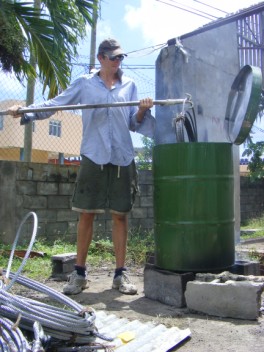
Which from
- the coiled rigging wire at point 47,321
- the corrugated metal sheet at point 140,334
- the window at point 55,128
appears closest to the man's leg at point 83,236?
the corrugated metal sheet at point 140,334

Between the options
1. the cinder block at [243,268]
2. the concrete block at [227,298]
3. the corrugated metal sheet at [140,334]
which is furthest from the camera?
the cinder block at [243,268]

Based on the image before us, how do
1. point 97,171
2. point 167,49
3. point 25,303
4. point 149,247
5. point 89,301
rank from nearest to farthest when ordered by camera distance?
point 25,303
point 89,301
point 97,171
point 167,49
point 149,247

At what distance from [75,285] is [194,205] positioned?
3.50 ft

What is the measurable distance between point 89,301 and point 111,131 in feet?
4.16

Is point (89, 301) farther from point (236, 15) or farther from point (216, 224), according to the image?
point (236, 15)

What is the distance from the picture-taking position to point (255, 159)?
11633 millimetres

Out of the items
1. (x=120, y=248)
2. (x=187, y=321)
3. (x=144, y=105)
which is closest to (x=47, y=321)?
(x=187, y=321)

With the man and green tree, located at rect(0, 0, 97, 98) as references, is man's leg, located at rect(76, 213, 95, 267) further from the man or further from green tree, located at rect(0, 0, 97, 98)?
green tree, located at rect(0, 0, 97, 98)

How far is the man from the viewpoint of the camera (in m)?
3.51

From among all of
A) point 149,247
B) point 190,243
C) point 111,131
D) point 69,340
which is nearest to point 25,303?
point 69,340

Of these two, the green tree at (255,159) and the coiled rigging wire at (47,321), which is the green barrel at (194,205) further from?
the green tree at (255,159)

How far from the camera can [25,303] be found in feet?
6.84

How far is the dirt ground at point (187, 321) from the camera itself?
2.39 metres

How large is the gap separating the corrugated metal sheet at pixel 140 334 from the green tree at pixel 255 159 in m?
8.84
